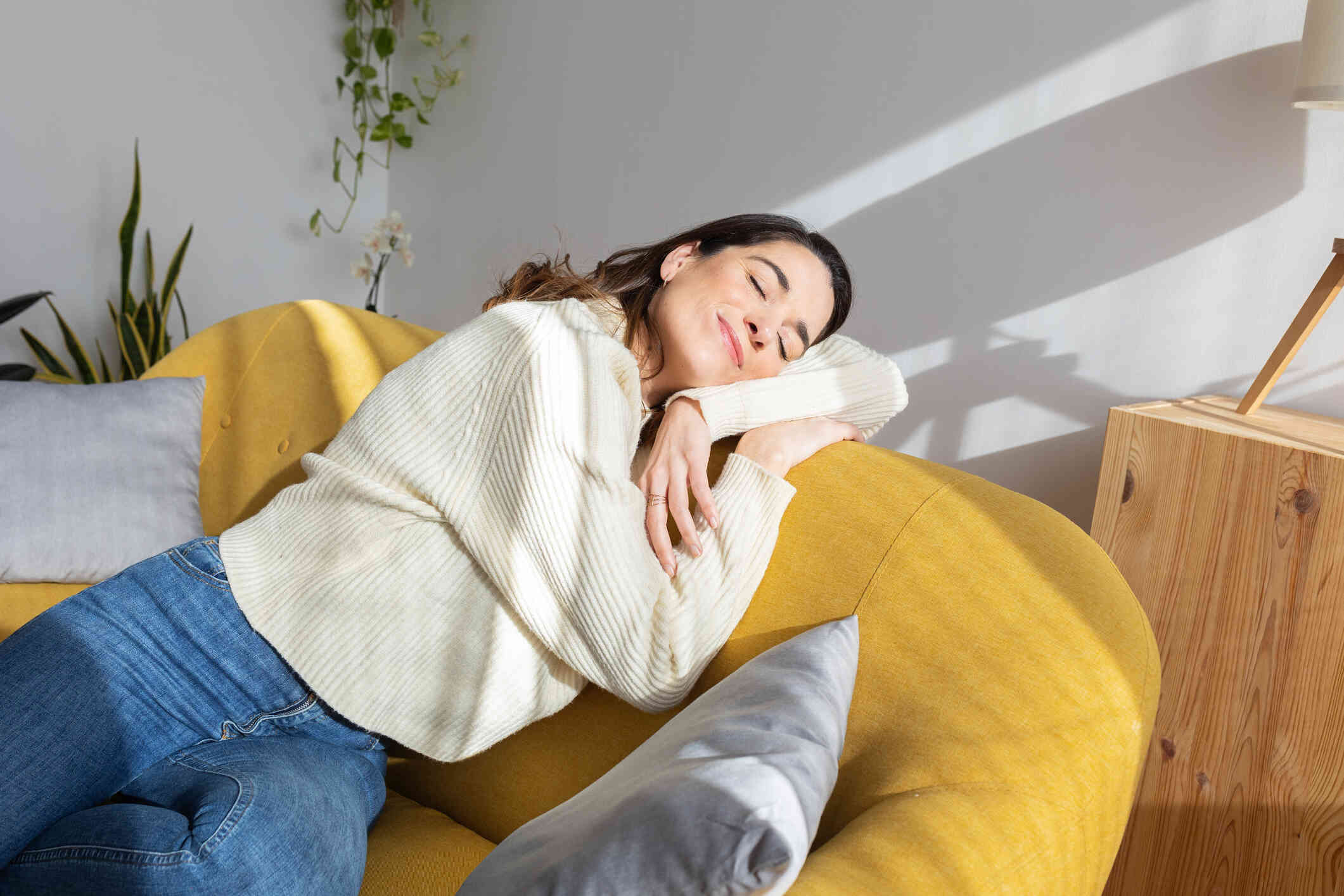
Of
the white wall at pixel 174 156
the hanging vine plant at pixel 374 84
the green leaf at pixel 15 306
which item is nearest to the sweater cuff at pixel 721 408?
the green leaf at pixel 15 306

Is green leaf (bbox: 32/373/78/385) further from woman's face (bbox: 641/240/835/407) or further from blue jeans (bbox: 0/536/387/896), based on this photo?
woman's face (bbox: 641/240/835/407)

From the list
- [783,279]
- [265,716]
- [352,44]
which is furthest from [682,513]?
[352,44]

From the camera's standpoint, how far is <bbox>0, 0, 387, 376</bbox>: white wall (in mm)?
2598

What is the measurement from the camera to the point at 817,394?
137 centimetres

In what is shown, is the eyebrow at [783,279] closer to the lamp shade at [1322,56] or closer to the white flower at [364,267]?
the lamp shade at [1322,56]

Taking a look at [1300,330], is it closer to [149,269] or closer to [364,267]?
[364,267]

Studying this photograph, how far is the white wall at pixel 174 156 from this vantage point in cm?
260

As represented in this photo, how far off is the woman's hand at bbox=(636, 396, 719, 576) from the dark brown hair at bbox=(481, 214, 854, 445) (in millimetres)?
127

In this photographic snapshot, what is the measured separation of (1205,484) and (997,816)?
89 centimetres

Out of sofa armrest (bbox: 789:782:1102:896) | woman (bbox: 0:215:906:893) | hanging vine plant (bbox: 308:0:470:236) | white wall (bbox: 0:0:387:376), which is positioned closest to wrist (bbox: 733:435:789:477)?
woman (bbox: 0:215:906:893)

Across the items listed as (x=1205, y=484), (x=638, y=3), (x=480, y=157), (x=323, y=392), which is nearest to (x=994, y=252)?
(x=1205, y=484)

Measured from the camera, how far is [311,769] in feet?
3.48

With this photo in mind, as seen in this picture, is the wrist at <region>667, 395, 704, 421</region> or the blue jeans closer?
the blue jeans

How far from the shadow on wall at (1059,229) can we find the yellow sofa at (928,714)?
79cm
